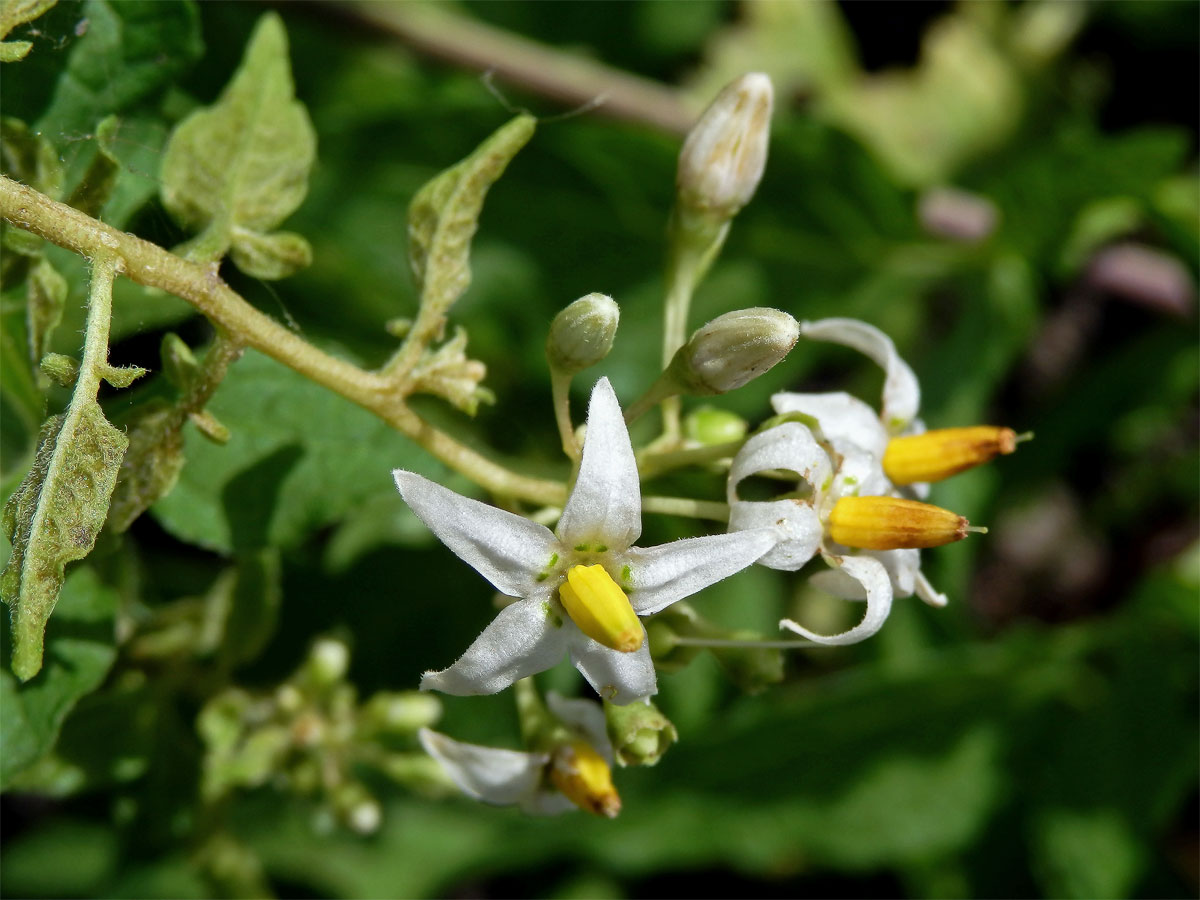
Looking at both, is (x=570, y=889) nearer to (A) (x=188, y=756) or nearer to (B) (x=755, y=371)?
(A) (x=188, y=756)

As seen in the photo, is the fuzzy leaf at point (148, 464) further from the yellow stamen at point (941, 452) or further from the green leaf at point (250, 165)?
the yellow stamen at point (941, 452)

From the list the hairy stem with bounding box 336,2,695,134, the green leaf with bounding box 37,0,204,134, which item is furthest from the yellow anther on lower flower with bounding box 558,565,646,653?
the hairy stem with bounding box 336,2,695,134

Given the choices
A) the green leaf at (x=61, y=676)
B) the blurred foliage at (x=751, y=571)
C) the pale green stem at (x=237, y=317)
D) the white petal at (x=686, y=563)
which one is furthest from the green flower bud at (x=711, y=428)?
the green leaf at (x=61, y=676)

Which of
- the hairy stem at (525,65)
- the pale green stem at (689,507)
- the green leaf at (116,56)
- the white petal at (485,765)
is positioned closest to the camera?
the pale green stem at (689,507)

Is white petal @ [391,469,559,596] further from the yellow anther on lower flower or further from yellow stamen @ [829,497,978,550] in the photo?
yellow stamen @ [829,497,978,550]

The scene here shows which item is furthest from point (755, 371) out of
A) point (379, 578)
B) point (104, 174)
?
point (379, 578)

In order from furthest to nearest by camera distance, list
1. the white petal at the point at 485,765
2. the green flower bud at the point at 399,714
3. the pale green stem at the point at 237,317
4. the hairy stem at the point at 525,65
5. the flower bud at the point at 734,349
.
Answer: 1. the hairy stem at the point at 525,65
2. the green flower bud at the point at 399,714
3. the white petal at the point at 485,765
4. the flower bud at the point at 734,349
5. the pale green stem at the point at 237,317

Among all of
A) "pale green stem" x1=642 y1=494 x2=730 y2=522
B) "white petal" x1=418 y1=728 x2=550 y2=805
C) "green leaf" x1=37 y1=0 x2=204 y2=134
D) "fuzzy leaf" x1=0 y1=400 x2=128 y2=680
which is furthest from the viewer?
"green leaf" x1=37 y1=0 x2=204 y2=134
